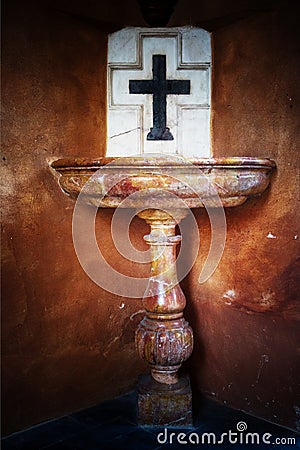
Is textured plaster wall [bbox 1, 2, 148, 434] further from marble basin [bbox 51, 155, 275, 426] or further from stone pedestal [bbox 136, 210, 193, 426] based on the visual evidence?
stone pedestal [bbox 136, 210, 193, 426]

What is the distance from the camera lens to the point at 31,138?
246 centimetres

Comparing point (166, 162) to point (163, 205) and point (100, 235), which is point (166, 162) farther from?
point (100, 235)

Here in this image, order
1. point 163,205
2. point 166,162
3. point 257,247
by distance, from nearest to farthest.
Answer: point 166,162 < point 163,205 < point 257,247

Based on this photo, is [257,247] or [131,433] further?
[257,247]

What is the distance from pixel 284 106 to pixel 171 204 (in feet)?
2.30

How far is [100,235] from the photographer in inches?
108

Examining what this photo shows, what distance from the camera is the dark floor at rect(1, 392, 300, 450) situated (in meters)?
2.33

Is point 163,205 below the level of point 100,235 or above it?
above

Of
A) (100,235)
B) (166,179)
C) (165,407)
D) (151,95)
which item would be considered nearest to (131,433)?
(165,407)

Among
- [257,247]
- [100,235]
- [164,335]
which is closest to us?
[164,335]

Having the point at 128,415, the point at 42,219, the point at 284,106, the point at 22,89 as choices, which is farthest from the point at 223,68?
the point at 128,415

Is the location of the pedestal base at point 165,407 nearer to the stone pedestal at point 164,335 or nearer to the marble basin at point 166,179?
the stone pedestal at point 164,335

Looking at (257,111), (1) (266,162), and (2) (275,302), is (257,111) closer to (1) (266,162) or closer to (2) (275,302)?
(1) (266,162)

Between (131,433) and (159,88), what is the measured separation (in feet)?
5.48
